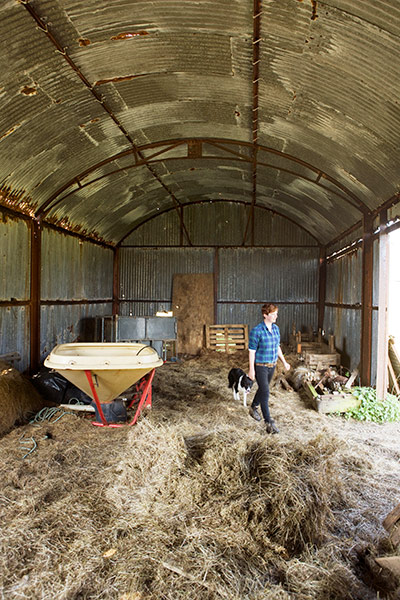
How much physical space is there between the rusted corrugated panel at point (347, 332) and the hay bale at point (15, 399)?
654 cm

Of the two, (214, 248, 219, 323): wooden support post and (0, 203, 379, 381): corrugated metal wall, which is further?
(214, 248, 219, 323): wooden support post

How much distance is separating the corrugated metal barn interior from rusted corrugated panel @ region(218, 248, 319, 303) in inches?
1.9

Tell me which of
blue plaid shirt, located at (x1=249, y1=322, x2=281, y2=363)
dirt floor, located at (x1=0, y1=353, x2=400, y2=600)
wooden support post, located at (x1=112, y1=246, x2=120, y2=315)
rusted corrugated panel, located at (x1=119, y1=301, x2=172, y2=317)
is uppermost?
wooden support post, located at (x1=112, y1=246, x2=120, y2=315)

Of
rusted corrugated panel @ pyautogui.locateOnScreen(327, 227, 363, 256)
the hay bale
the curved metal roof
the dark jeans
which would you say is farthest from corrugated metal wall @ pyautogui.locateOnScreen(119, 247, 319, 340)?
the dark jeans

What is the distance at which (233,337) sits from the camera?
14336 mm

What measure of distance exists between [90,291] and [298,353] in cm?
645

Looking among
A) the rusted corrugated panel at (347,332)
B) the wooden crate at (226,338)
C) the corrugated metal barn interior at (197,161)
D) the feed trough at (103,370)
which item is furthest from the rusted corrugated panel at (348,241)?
the feed trough at (103,370)

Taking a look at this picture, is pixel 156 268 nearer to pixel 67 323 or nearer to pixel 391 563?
pixel 67 323

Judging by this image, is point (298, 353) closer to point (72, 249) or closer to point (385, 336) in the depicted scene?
point (385, 336)

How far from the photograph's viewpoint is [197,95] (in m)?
7.07

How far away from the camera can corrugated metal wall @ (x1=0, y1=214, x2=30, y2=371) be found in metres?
8.00

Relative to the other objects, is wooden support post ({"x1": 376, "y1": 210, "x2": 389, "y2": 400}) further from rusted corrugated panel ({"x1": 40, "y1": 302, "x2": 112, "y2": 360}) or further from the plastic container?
Answer: rusted corrugated panel ({"x1": 40, "y1": 302, "x2": 112, "y2": 360})

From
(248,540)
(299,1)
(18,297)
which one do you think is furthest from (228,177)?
(248,540)

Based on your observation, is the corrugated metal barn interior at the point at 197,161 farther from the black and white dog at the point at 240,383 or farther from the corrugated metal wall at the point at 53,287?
the black and white dog at the point at 240,383
